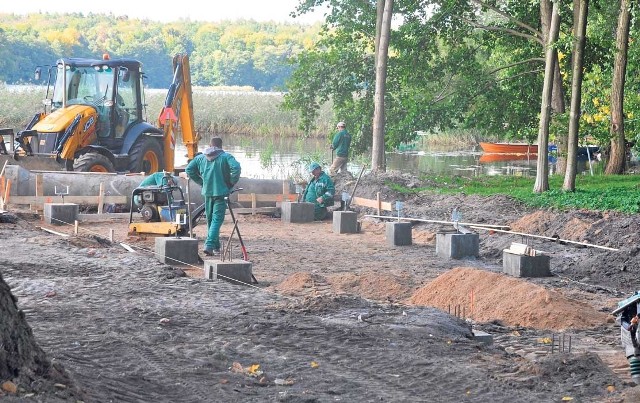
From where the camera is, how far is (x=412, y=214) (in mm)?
22875

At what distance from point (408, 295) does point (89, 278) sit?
12.5 ft

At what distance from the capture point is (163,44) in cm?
11356

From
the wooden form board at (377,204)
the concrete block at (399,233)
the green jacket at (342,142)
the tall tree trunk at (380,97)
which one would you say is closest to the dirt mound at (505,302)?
the concrete block at (399,233)

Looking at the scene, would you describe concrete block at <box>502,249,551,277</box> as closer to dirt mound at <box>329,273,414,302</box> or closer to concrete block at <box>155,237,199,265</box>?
dirt mound at <box>329,273,414,302</box>

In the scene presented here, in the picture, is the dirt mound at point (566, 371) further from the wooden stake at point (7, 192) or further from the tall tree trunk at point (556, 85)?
the tall tree trunk at point (556, 85)

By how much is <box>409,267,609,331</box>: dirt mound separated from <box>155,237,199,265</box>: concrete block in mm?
3755

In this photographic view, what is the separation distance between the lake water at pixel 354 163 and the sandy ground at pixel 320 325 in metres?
15.2

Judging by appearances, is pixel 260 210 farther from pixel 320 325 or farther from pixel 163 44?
pixel 163 44

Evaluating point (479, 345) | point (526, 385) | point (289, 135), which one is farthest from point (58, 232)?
point (289, 135)

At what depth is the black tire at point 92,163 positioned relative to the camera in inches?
918

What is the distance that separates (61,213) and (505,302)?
10325mm

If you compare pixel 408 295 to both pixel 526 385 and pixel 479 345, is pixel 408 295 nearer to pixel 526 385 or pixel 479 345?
pixel 479 345

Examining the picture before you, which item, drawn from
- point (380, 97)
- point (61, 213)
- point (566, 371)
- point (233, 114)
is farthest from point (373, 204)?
point (233, 114)

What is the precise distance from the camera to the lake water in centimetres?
3441
